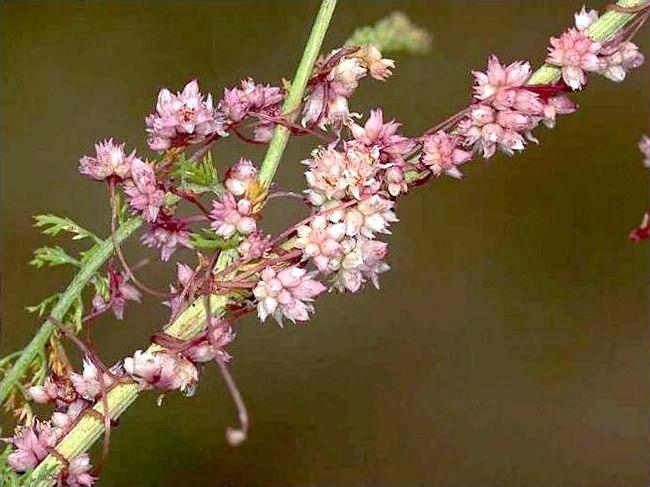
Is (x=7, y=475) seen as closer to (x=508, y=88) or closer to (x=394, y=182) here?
(x=394, y=182)

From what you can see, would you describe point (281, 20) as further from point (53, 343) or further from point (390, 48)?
point (53, 343)

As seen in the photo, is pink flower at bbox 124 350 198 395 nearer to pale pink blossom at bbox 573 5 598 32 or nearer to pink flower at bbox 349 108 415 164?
pink flower at bbox 349 108 415 164

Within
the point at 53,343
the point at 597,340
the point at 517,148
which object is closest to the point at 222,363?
the point at 53,343

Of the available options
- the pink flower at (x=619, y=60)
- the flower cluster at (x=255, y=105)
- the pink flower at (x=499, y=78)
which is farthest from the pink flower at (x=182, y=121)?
the pink flower at (x=619, y=60)

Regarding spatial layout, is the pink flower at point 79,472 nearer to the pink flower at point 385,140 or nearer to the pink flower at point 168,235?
the pink flower at point 168,235

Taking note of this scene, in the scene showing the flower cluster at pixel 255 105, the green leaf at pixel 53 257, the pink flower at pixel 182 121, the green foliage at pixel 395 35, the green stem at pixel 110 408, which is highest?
the green foliage at pixel 395 35
